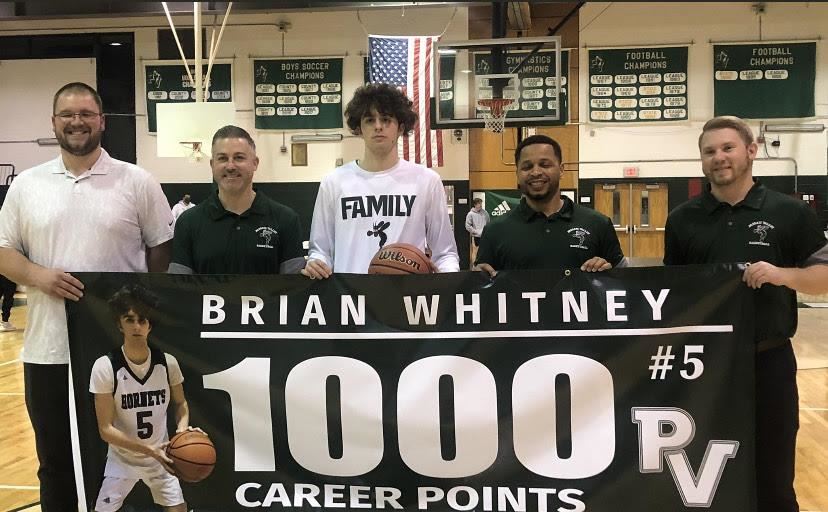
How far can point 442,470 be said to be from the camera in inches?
113

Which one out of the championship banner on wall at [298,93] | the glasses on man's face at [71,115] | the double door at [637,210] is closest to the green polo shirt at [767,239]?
the glasses on man's face at [71,115]

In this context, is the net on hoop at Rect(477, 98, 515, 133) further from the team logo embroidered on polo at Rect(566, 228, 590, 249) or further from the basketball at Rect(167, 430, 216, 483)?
the basketball at Rect(167, 430, 216, 483)

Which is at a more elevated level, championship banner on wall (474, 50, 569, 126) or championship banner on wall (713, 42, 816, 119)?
championship banner on wall (713, 42, 816, 119)

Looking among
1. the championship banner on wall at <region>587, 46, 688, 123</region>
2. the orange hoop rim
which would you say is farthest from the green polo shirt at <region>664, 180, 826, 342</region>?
the championship banner on wall at <region>587, 46, 688, 123</region>

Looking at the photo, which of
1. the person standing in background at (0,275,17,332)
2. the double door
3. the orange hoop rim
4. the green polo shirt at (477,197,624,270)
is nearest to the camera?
the green polo shirt at (477,197,624,270)

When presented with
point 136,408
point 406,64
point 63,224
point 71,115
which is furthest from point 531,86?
point 136,408

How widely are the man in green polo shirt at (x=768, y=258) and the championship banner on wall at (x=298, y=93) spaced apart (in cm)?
1318

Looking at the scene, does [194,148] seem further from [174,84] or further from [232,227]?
[232,227]

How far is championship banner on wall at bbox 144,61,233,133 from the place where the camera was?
15.7 metres

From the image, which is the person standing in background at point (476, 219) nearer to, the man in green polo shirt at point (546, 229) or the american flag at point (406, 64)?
the american flag at point (406, 64)

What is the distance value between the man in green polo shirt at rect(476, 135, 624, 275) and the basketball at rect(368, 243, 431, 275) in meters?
0.27

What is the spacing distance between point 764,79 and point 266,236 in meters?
14.3

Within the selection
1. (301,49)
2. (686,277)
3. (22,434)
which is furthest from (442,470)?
(301,49)

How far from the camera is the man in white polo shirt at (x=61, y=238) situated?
2934mm
